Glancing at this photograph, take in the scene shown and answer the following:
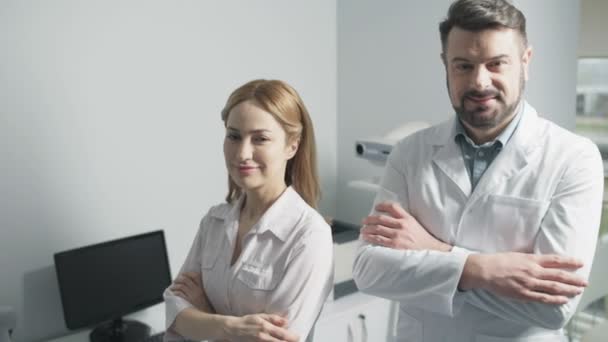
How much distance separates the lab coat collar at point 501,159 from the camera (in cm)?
133

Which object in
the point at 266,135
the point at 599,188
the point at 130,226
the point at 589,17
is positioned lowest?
the point at 130,226

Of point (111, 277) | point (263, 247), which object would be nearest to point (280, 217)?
point (263, 247)

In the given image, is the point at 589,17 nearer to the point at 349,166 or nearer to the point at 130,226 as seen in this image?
the point at 349,166

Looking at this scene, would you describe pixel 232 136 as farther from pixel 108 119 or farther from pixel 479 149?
pixel 108 119

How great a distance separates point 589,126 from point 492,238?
50.3 inches

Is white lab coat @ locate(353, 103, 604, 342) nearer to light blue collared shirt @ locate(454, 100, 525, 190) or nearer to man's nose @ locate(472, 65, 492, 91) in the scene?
light blue collared shirt @ locate(454, 100, 525, 190)

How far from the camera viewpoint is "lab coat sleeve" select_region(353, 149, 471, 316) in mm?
1241

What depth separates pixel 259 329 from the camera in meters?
1.21

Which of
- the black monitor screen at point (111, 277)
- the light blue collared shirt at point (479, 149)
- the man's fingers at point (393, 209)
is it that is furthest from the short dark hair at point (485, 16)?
the black monitor screen at point (111, 277)

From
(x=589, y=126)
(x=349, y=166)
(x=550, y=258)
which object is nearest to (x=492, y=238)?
(x=550, y=258)

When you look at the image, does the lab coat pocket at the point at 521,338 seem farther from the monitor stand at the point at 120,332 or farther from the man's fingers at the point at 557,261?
the monitor stand at the point at 120,332

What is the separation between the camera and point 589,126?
7.57ft

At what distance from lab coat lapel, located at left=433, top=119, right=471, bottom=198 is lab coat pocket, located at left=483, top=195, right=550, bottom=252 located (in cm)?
8

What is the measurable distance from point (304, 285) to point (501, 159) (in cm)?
54
